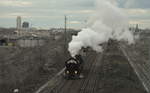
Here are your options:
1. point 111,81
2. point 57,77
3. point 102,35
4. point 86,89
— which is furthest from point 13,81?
point 102,35

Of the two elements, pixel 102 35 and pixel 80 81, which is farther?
pixel 102 35

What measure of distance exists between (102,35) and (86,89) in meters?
22.4

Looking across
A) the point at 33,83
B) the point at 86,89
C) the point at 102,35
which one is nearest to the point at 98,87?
the point at 86,89

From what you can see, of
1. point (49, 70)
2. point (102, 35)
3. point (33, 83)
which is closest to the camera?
point (33, 83)

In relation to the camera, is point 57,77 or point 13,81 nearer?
point 13,81

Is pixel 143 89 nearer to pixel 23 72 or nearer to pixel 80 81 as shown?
pixel 80 81

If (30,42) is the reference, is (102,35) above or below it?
above

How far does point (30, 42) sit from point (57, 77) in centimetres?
6913

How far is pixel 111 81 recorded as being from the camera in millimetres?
40469

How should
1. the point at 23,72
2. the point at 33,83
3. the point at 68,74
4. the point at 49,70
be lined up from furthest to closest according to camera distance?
the point at 49,70 < the point at 23,72 < the point at 68,74 < the point at 33,83

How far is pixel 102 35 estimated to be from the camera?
55.7 m

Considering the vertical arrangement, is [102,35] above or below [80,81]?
above

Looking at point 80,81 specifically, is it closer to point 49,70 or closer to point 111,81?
point 111,81

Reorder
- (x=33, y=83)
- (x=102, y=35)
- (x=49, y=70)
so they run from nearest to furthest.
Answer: (x=33, y=83) → (x=49, y=70) → (x=102, y=35)
